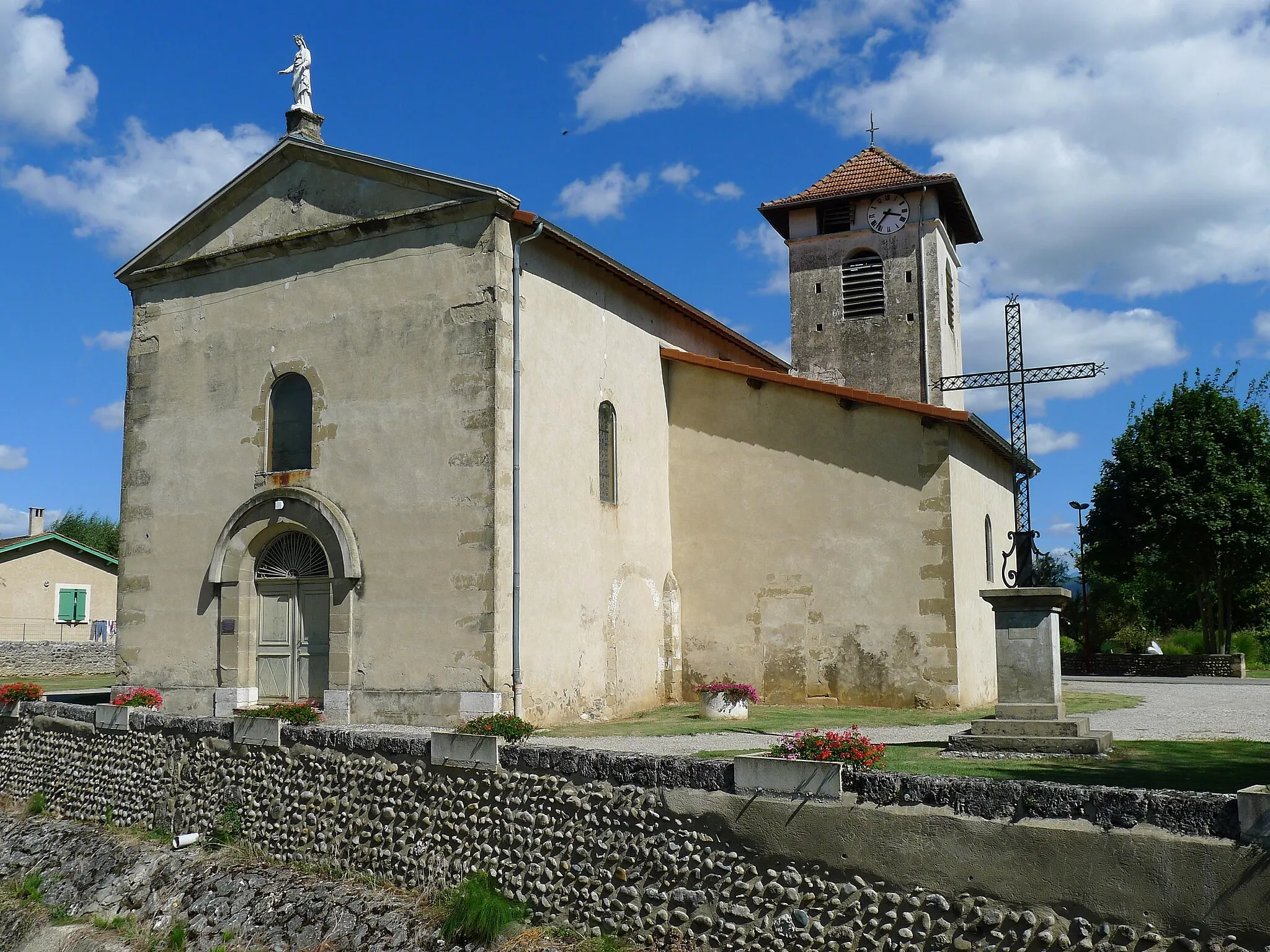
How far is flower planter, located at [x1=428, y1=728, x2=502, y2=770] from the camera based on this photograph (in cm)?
993

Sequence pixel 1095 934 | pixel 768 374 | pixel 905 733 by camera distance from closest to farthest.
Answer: pixel 1095 934 → pixel 905 733 → pixel 768 374

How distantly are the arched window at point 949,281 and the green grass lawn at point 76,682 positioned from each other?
21.8 metres

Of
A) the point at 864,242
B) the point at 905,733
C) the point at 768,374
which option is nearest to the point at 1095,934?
the point at 905,733

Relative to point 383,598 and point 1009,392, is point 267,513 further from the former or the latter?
point 1009,392

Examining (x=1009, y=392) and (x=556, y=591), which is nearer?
(x=556, y=591)

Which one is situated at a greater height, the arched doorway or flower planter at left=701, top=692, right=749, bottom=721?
the arched doorway

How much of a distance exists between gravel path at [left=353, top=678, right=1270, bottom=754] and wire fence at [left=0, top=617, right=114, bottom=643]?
26.8m

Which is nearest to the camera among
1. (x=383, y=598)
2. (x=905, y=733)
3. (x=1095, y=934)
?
(x=1095, y=934)

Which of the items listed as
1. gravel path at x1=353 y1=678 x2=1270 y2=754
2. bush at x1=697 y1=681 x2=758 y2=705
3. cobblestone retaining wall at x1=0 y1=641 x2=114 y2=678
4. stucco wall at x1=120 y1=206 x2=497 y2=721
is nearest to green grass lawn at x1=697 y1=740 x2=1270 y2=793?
gravel path at x1=353 y1=678 x2=1270 y2=754

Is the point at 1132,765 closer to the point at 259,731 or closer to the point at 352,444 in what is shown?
the point at 259,731

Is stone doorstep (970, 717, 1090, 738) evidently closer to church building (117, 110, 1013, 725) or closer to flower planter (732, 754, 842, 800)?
flower planter (732, 754, 842, 800)

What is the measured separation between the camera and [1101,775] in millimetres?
8484

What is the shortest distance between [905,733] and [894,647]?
349 centimetres

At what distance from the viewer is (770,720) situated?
14805 millimetres
